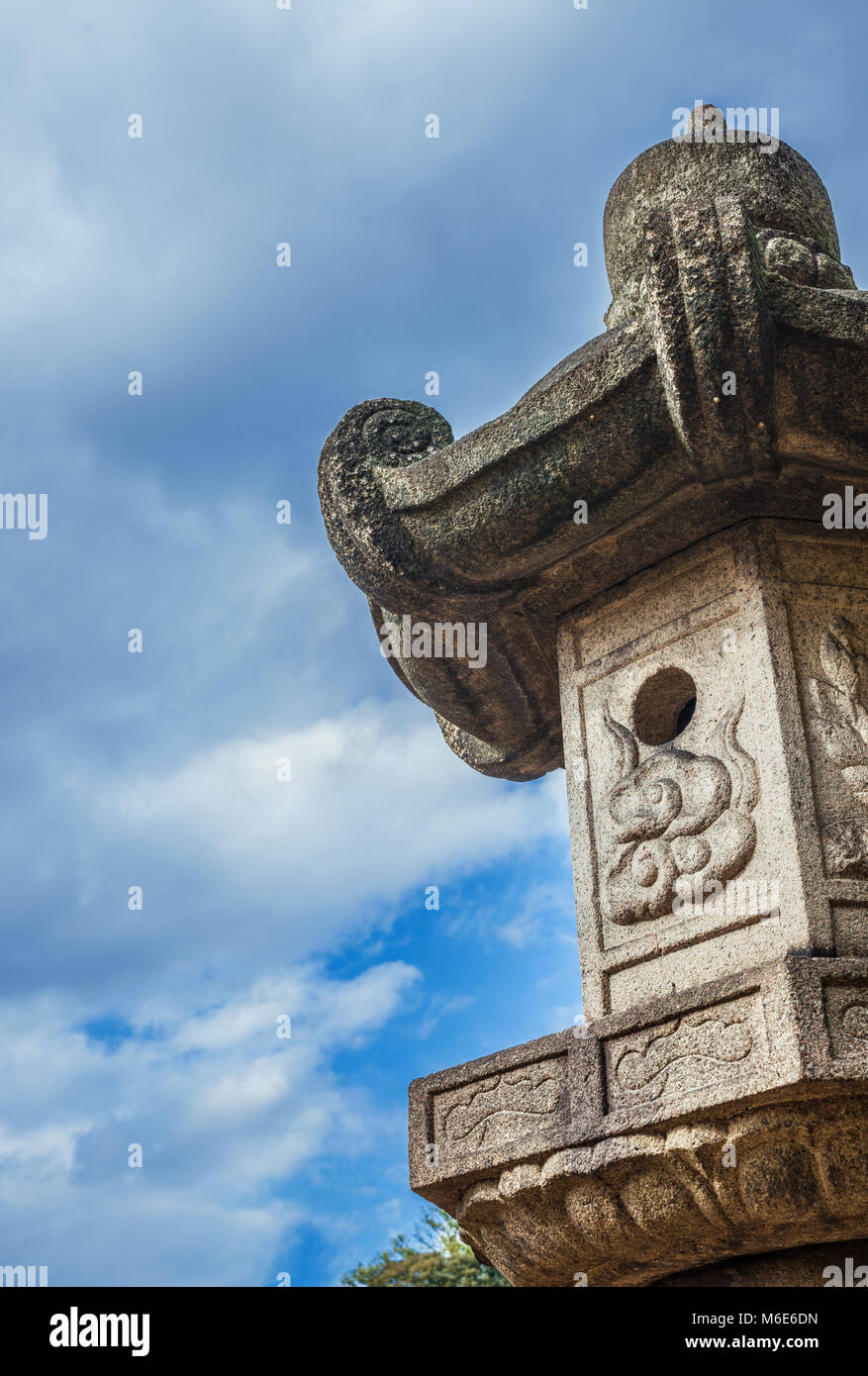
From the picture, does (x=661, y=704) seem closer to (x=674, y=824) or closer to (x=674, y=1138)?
(x=674, y=824)

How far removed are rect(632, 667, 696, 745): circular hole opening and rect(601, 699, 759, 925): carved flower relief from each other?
19cm

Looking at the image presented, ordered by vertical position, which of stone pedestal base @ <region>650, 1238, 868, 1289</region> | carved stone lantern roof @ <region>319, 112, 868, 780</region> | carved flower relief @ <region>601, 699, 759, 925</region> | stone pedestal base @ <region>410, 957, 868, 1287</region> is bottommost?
stone pedestal base @ <region>650, 1238, 868, 1289</region>

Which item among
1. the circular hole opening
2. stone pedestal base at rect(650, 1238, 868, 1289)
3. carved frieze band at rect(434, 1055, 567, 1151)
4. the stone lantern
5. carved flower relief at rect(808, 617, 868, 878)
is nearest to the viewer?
the stone lantern

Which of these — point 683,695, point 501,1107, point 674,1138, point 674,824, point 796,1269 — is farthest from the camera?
point 683,695

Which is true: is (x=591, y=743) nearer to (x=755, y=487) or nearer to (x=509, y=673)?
(x=509, y=673)

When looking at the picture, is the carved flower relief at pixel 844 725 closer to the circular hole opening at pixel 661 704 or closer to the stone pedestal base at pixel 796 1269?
the circular hole opening at pixel 661 704

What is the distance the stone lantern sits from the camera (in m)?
4.20

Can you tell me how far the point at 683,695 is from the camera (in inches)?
212

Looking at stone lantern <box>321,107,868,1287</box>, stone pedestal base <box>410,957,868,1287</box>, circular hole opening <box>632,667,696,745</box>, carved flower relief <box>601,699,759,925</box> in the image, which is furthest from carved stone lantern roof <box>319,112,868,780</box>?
stone pedestal base <box>410,957,868,1287</box>

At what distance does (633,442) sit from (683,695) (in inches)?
41.6

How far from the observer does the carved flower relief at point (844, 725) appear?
451 centimetres

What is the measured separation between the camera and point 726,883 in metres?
4.67

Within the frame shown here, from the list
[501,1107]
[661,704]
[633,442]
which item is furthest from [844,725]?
[501,1107]

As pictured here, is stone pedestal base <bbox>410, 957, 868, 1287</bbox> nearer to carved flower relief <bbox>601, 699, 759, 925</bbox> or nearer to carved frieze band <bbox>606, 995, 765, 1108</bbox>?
carved frieze band <bbox>606, 995, 765, 1108</bbox>
